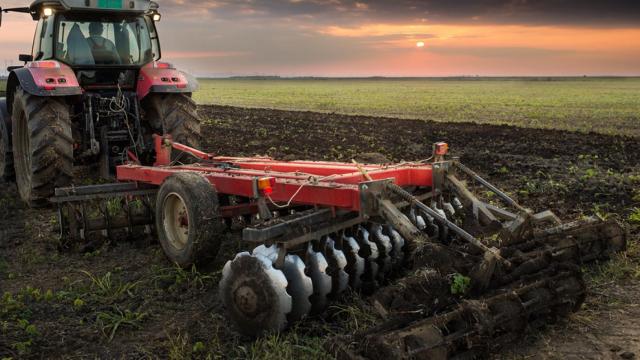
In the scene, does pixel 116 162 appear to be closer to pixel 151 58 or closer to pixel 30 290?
pixel 151 58

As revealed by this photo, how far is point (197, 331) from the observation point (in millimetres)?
4133

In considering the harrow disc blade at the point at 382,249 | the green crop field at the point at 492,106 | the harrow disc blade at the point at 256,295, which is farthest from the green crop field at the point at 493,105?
the harrow disc blade at the point at 256,295

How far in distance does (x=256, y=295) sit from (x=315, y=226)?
2.11 feet

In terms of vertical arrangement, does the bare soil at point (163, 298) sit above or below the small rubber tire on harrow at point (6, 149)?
below

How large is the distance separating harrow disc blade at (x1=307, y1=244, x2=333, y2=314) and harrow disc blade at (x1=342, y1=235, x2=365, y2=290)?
339 mm

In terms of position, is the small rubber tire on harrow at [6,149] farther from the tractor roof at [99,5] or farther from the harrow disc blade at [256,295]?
the harrow disc blade at [256,295]

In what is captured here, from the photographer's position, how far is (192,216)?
15.5 feet

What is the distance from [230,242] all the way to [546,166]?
22.0ft

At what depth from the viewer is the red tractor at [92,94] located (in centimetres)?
711

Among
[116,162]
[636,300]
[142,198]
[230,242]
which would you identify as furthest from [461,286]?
[116,162]

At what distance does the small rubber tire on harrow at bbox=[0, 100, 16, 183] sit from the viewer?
8688mm

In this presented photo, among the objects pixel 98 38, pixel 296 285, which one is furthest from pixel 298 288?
pixel 98 38

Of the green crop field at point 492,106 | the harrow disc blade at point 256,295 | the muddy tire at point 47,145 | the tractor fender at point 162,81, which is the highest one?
the tractor fender at point 162,81

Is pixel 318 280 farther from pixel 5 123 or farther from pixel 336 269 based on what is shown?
pixel 5 123
